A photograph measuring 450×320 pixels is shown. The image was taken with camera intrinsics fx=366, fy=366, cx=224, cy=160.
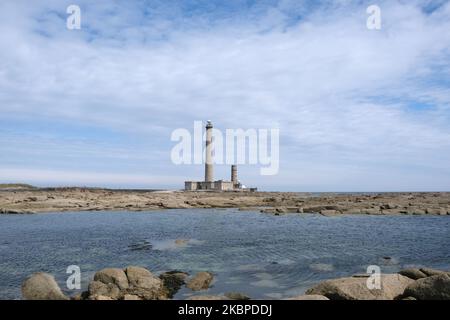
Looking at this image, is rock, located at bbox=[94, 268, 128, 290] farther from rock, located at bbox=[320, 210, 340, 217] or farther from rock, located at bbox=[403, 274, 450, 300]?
rock, located at bbox=[320, 210, 340, 217]

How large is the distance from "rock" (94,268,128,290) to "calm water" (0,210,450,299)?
2.25 meters

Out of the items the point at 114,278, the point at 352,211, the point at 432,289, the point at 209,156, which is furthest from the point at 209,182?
the point at 432,289

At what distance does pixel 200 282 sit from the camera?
15.2 metres

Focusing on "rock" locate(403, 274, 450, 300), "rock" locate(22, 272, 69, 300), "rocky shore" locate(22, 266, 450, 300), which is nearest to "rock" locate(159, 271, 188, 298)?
"rocky shore" locate(22, 266, 450, 300)

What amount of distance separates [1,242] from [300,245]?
2155cm

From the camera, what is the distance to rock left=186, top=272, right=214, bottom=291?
588 inches

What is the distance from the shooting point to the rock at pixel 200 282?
14.9 meters

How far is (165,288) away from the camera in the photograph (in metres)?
14.6

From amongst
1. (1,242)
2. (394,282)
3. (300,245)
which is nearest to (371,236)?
(300,245)

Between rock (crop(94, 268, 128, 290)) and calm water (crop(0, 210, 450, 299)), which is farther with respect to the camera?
calm water (crop(0, 210, 450, 299))

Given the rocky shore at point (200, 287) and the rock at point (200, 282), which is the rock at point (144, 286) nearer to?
the rocky shore at point (200, 287)

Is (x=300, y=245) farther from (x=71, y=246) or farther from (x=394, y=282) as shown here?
(x=71, y=246)

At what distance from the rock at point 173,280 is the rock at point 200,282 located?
0.53 m

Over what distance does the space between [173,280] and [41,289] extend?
5.14m
